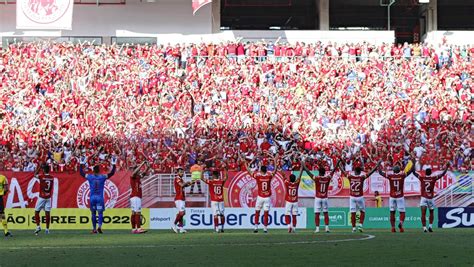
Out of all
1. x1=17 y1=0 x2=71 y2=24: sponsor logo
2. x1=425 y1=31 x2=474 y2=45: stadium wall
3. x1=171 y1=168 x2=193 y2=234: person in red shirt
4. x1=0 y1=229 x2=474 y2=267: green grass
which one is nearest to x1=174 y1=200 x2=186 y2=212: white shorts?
x1=171 y1=168 x2=193 y2=234: person in red shirt

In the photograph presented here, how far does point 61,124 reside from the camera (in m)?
42.7

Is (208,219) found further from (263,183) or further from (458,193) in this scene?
(458,193)

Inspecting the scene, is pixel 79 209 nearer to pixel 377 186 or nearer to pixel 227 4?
pixel 377 186

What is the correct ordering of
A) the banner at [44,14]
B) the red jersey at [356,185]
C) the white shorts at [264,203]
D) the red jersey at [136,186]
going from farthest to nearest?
the banner at [44,14] → the white shorts at [264,203] → the red jersey at [356,185] → the red jersey at [136,186]

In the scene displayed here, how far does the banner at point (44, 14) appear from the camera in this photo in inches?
1945

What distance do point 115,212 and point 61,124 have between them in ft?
31.1

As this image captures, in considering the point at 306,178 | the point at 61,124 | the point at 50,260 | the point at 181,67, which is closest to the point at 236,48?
the point at 181,67

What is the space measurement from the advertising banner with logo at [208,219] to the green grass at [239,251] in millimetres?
8249

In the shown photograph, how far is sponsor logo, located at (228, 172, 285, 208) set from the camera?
35.6 m

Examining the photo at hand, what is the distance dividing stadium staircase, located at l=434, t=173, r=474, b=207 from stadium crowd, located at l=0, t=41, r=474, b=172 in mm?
2937

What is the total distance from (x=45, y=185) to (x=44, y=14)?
841 inches

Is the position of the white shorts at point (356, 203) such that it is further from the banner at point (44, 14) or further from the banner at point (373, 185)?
the banner at point (44, 14)

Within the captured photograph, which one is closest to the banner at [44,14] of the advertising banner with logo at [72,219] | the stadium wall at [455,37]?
the advertising banner with logo at [72,219]

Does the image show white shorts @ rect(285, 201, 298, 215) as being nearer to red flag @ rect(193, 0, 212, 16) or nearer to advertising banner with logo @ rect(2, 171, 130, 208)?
advertising banner with logo @ rect(2, 171, 130, 208)
